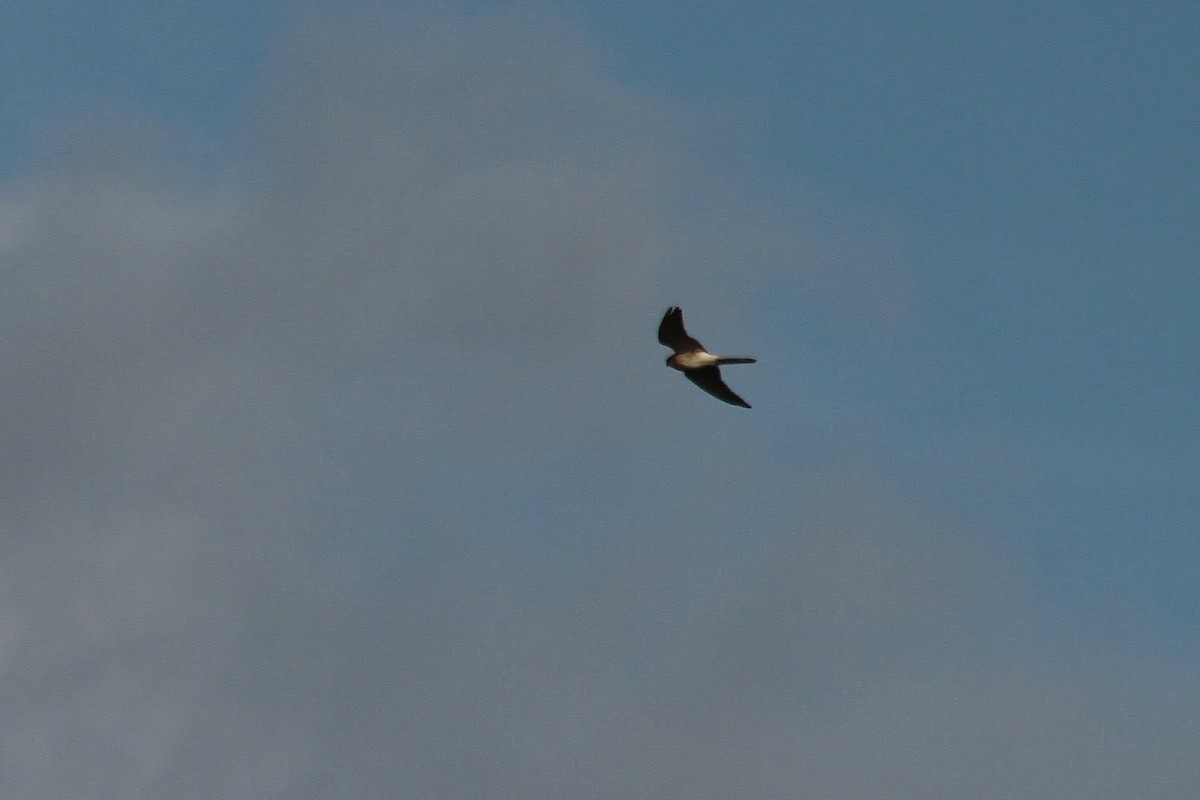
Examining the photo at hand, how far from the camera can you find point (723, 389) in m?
71.1

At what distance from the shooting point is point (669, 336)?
69.6m

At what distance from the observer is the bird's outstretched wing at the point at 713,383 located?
2768 inches

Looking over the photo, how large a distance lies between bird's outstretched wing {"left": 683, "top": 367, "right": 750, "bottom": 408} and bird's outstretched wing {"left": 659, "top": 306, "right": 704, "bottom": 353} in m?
0.90

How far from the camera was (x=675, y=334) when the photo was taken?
69312 mm

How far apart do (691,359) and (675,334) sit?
4.20 ft

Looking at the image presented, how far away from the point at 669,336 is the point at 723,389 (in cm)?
309

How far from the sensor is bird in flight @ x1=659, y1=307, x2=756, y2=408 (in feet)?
227

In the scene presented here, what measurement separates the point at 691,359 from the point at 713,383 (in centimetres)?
129

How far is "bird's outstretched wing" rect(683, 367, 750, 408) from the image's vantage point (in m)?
70.3

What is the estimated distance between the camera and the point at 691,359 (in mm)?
70062

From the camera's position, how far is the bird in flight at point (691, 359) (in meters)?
69.1

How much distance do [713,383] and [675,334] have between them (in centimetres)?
255

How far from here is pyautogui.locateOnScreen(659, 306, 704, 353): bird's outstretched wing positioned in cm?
6888

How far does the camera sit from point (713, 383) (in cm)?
7062
